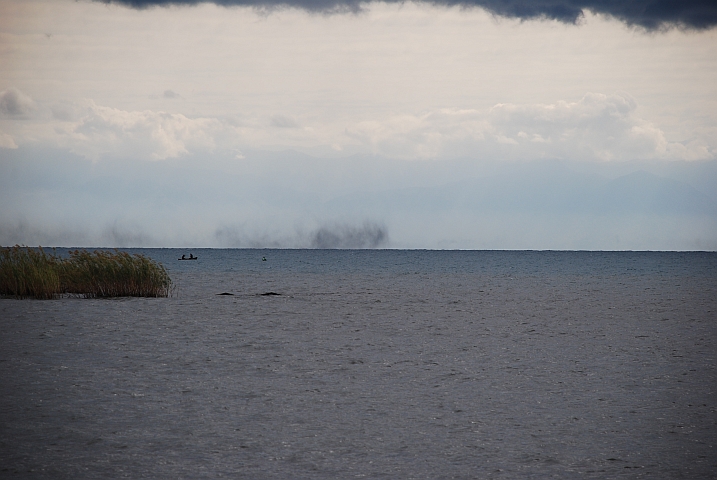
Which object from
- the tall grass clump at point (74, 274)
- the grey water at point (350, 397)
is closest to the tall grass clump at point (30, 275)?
the tall grass clump at point (74, 274)

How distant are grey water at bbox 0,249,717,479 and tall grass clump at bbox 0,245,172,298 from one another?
316 cm

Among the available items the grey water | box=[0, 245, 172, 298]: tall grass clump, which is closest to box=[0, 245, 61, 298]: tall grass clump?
box=[0, 245, 172, 298]: tall grass clump

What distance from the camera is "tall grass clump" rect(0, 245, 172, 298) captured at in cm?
3769

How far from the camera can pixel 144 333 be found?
90.6 ft

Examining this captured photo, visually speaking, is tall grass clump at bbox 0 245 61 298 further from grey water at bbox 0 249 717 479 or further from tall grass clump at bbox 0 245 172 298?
grey water at bbox 0 249 717 479

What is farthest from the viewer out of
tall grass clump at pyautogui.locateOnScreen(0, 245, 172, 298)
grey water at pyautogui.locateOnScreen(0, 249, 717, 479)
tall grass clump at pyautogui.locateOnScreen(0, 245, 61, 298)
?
tall grass clump at pyautogui.locateOnScreen(0, 245, 172, 298)

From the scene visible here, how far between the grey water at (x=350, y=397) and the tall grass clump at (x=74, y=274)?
3157 mm

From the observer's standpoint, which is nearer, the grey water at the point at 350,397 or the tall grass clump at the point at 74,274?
the grey water at the point at 350,397

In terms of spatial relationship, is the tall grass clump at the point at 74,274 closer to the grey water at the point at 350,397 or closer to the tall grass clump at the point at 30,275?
the tall grass clump at the point at 30,275

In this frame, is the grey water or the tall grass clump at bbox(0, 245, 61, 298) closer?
the grey water

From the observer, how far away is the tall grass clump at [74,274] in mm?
37688

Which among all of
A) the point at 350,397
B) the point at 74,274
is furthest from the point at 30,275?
the point at 350,397

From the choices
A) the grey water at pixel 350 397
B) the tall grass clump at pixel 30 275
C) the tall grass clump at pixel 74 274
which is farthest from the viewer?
the tall grass clump at pixel 74 274

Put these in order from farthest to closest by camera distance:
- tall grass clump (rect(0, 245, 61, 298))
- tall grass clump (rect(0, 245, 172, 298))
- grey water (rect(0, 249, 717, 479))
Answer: tall grass clump (rect(0, 245, 172, 298)) < tall grass clump (rect(0, 245, 61, 298)) < grey water (rect(0, 249, 717, 479))
